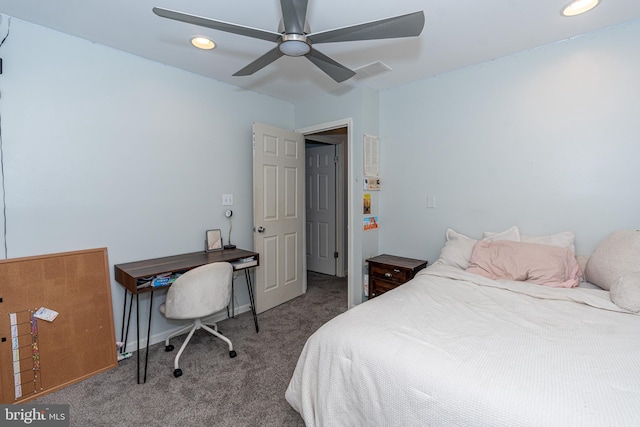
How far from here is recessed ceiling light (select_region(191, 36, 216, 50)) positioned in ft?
7.13

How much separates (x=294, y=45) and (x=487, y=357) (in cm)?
173

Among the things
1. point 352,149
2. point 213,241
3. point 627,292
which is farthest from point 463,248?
point 213,241

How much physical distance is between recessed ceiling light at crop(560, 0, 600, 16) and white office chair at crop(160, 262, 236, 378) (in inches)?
112

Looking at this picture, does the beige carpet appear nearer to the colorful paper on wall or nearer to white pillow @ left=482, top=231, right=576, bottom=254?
the colorful paper on wall

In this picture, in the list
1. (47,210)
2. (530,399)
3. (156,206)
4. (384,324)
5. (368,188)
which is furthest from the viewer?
(368,188)

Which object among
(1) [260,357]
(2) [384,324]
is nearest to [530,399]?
(2) [384,324]

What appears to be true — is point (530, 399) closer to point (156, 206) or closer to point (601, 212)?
point (601, 212)

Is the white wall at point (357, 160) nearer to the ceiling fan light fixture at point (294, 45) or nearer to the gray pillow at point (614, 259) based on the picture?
the ceiling fan light fixture at point (294, 45)

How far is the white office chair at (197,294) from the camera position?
209 cm

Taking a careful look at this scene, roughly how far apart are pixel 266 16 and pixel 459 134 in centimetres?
196

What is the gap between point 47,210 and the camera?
2037 mm

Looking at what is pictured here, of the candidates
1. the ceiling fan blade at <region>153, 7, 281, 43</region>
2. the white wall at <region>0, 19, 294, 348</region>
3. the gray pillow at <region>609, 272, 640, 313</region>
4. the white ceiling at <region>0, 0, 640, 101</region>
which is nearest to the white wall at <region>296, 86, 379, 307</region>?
the white ceiling at <region>0, 0, 640, 101</region>

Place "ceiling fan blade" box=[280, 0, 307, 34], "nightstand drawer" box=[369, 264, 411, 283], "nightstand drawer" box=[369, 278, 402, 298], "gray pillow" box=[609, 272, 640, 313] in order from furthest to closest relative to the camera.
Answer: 1. "nightstand drawer" box=[369, 278, 402, 298]
2. "nightstand drawer" box=[369, 264, 411, 283]
3. "gray pillow" box=[609, 272, 640, 313]
4. "ceiling fan blade" box=[280, 0, 307, 34]

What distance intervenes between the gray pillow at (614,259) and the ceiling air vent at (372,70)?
2.14 meters
